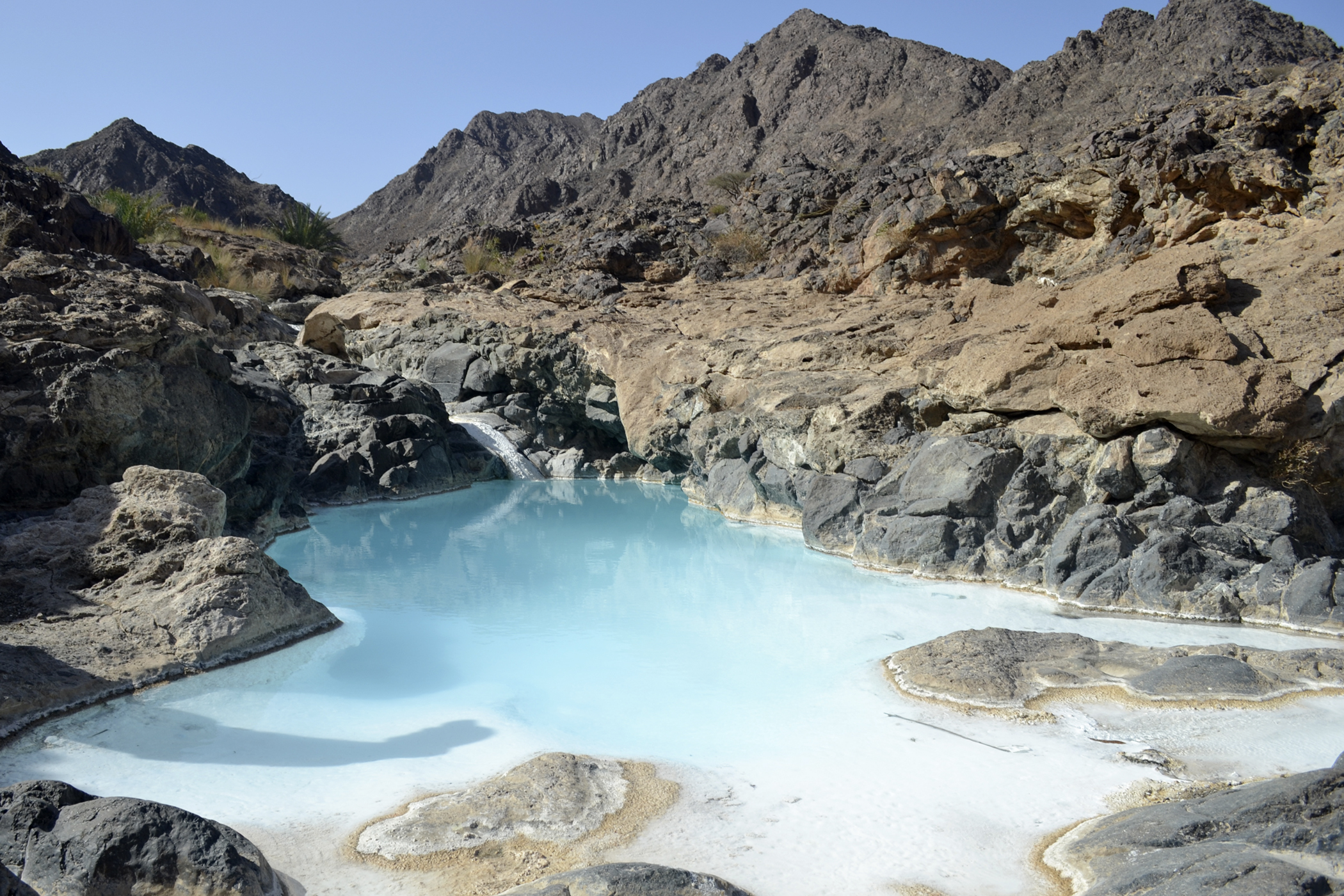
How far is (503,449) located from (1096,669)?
12.1m

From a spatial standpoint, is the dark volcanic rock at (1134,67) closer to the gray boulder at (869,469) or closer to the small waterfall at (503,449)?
the small waterfall at (503,449)

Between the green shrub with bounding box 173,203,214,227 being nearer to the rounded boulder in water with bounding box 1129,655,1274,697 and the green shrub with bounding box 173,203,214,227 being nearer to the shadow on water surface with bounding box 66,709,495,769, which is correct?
the shadow on water surface with bounding box 66,709,495,769

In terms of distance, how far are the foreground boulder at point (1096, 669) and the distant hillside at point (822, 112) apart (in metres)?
12.6

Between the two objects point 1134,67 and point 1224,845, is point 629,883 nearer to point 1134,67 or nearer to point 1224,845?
point 1224,845

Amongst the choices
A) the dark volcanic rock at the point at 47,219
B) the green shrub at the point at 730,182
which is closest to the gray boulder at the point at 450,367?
the dark volcanic rock at the point at 47,219

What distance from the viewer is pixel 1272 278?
7.41m

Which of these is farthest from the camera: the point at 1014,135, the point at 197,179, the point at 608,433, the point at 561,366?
the point at 197,179

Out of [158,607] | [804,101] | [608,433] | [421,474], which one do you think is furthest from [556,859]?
[804,101]

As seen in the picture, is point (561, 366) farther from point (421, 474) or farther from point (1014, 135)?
point (1014, 135)

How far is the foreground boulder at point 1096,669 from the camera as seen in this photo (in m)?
4.29

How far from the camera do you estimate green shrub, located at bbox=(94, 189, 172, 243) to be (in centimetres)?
A: 1881

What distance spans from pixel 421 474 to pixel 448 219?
31.5 m

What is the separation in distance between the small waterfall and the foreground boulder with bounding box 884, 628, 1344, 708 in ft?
36.0

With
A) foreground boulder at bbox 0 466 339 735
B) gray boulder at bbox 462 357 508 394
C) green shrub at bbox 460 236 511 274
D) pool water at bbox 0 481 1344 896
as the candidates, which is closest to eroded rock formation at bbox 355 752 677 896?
pool water at bbox 0 481 1344 896
